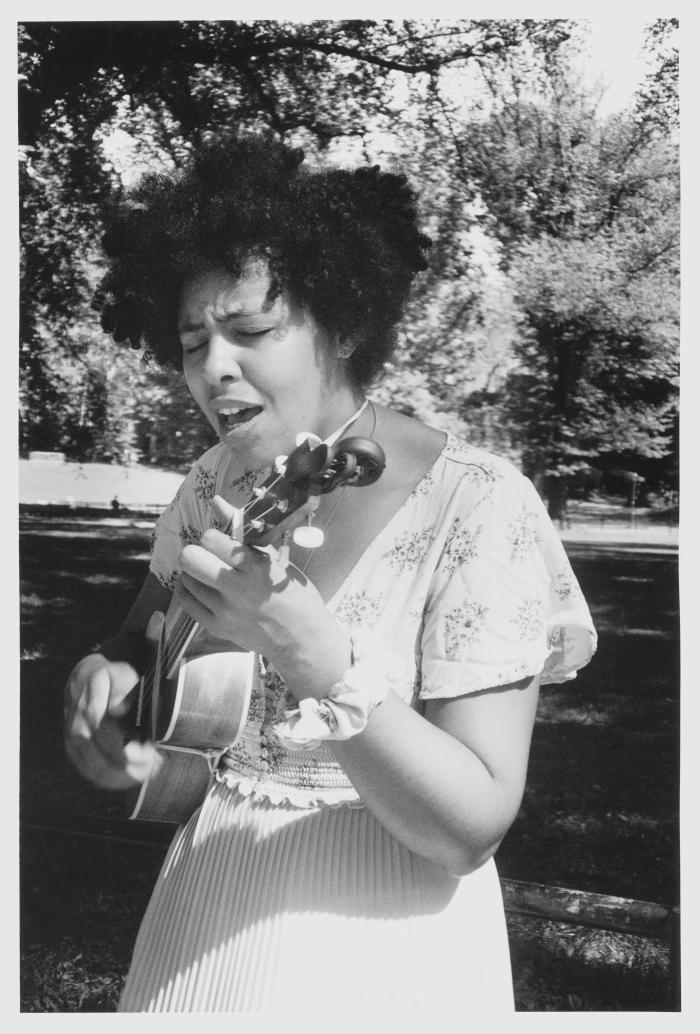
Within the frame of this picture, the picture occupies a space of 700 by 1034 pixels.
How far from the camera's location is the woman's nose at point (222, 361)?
4.30ft

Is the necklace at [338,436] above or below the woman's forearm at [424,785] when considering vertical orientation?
above

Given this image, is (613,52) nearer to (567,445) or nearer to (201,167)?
(567,445)

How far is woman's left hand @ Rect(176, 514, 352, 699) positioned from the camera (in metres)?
1.08

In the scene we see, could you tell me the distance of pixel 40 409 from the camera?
222cm

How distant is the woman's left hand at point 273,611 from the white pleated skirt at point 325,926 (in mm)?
286

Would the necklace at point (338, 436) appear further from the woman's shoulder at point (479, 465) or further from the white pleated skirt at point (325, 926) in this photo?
the white pleated skirt at point (325, 926)

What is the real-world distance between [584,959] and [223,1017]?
101cm

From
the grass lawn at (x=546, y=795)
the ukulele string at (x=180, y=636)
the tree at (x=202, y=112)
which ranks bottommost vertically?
the grass lawn at (x=546, y=795)

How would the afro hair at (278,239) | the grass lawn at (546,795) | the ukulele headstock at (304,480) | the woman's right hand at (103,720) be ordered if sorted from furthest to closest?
1. the grass lawn at (546,795)
2. the woman's right hand at (103,720)
3. the afro hair at (278,239)
4. the ukulele headstock at (304,480)

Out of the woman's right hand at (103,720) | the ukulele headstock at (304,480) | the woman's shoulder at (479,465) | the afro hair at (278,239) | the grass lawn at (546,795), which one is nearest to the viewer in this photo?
the ukulele headstock at (304,480)

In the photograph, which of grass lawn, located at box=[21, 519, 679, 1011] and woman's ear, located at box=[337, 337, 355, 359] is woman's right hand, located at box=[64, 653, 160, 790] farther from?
woman's ear, located at box=[337, 337, 355, 359]

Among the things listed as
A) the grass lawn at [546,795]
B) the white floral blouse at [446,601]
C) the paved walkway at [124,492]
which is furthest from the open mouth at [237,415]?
the paved walkway at [124,492]

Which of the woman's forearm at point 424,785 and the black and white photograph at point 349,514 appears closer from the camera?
the woman's forearm at point 424,785

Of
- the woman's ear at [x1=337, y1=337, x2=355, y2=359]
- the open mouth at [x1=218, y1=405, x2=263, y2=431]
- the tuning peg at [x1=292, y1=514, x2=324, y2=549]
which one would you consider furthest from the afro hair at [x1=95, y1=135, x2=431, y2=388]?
the tuning peg at [x1=292, y1=514, x2=324, y2=549]
